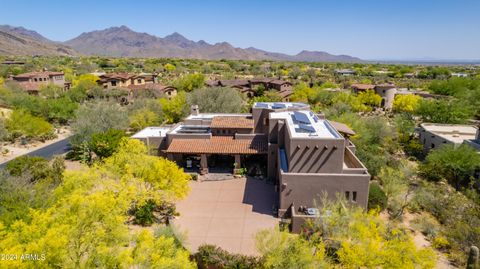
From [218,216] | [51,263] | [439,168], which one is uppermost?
[51,263]

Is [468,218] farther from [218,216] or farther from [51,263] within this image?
[51,263]

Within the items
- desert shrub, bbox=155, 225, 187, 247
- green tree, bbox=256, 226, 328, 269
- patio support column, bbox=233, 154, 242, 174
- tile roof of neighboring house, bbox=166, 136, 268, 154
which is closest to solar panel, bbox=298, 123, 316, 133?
tile roof of neighboring house, bbox=166, 136, 268, 154

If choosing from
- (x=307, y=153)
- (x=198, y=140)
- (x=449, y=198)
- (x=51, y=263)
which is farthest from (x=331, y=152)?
(x=51, y=263)

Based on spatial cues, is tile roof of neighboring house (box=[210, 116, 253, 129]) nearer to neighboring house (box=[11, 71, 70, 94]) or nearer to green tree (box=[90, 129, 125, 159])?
green tree (box=[90, 129, 125, 159])

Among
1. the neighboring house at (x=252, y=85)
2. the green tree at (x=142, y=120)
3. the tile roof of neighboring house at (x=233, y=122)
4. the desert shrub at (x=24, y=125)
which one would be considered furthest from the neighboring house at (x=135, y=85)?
the tile roof of neighboring house at (x=233, y=122)

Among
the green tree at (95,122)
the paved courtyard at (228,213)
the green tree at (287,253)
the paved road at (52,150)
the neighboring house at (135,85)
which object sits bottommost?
the paved courtyard at (228,213)

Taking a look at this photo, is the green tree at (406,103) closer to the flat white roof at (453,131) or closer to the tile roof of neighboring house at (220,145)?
the flat white roof at (453,131)
